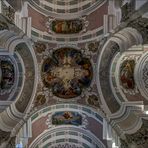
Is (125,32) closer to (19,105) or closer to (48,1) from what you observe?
(48,1)

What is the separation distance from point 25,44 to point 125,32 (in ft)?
17.8

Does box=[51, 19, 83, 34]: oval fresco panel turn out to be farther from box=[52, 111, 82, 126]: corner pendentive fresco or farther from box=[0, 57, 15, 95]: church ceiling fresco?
box=[52, 111, 82, 126]: corner pendentive fresco

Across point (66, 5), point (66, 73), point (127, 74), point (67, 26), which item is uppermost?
point (66, 5)

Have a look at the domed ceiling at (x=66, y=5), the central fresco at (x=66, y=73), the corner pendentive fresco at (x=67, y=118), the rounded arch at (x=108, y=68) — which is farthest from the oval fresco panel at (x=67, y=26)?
the corner pendentive fresco at (x=67, y=118)

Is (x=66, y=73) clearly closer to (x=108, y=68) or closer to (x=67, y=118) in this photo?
(x=108, y=68)

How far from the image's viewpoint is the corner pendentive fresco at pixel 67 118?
2008 centimetres

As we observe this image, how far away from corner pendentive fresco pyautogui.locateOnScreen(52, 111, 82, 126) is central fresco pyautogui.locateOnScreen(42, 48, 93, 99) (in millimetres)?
1248

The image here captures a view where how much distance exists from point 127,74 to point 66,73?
11.5 ft

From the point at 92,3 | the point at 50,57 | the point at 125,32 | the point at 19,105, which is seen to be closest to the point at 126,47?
the point at 125,32

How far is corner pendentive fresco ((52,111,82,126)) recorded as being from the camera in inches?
790

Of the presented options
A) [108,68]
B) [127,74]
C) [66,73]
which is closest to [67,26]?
[66,73]

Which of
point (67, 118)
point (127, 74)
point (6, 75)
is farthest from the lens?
point (67, 118)

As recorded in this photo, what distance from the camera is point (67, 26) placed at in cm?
1900

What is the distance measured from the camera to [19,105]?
1795cm
